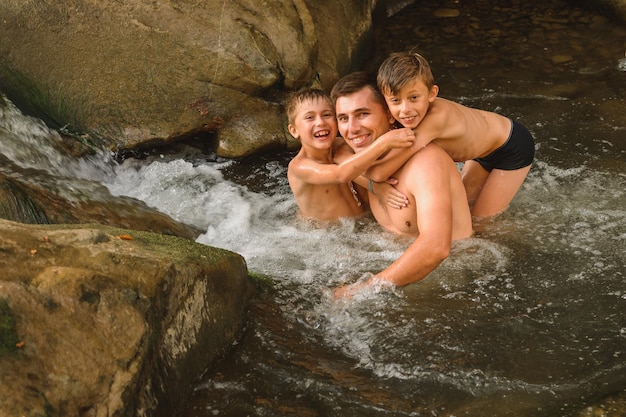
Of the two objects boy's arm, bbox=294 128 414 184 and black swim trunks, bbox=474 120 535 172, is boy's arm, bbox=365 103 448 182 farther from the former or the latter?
black swim trunks, bbox=474 120 535 172

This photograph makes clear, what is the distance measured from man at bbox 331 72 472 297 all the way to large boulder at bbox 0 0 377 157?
79.4 inches

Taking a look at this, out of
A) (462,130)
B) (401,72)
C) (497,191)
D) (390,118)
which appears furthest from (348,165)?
(497,191)

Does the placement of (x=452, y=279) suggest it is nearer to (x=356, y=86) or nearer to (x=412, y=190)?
(x=412, y=190)

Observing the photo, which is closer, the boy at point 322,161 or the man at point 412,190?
the man at point 412,190

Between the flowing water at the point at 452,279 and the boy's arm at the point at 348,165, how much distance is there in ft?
1.55

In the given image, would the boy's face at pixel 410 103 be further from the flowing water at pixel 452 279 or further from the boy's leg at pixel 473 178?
the boy's leg at pixel 473 178

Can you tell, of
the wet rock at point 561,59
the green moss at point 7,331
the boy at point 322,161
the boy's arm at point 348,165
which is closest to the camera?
the green moss at point 7,331

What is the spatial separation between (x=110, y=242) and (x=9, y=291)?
0.57 m

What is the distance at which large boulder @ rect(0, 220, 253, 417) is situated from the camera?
266cm

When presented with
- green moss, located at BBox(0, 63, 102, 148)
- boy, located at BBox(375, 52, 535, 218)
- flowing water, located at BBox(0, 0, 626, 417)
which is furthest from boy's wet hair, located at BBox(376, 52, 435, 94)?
green moss, located at BBox(0, 63, 102, 148)

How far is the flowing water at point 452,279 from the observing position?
331cm

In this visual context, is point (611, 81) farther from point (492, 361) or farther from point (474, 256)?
point (492, 361)

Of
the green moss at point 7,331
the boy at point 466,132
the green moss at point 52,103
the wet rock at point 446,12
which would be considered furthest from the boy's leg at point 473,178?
the wet rock at point 446,12

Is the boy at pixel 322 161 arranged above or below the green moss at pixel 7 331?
above
